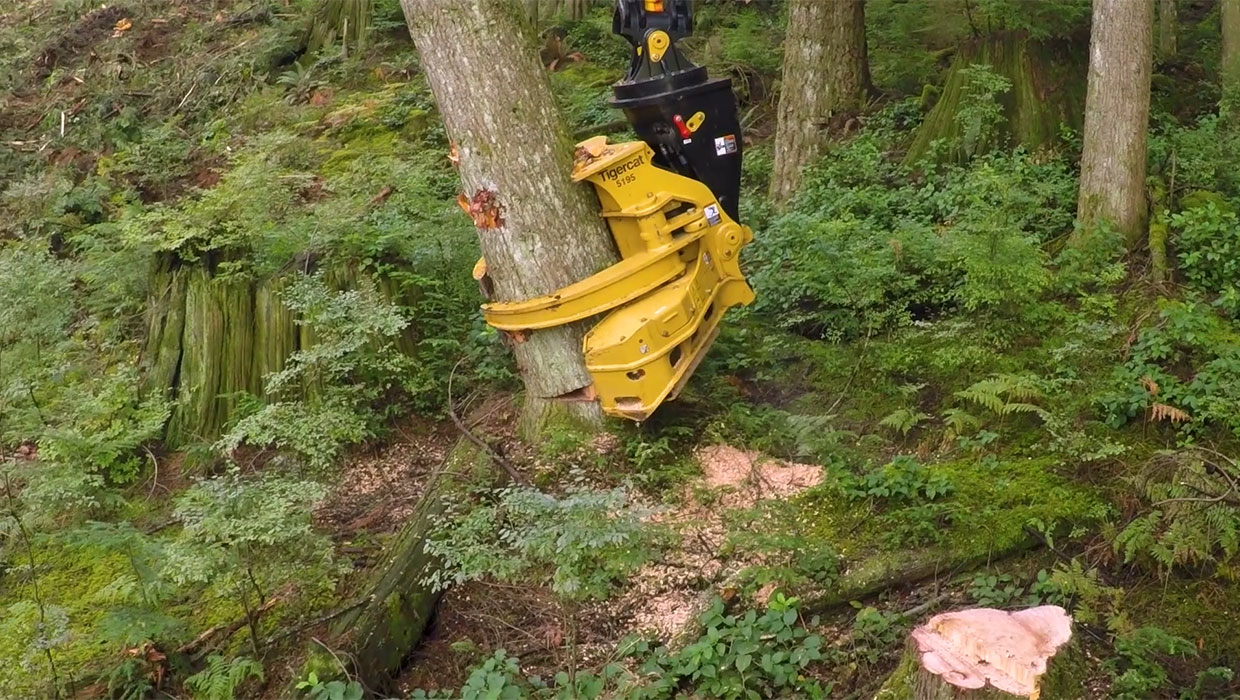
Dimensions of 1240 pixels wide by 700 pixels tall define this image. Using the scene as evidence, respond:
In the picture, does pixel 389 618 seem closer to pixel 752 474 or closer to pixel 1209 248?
pixel 752 474

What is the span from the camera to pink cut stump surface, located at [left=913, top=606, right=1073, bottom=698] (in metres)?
2.95

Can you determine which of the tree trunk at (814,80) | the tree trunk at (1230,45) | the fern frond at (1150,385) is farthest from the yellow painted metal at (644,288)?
the tree trunk at (1230,45)

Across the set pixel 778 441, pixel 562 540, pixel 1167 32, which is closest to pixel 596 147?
pixel 778 441

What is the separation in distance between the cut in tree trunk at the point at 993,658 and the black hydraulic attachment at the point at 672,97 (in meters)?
2.81

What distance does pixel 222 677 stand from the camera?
425cm

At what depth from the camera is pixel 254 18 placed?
14.2 metres

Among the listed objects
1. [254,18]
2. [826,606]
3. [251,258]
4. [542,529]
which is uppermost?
→ [254,18]

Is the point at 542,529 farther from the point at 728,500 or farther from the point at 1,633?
the point at 1,633

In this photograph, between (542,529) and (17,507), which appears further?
(17,507)

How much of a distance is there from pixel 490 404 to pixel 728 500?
176 cm

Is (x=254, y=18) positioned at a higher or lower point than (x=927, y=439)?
higher

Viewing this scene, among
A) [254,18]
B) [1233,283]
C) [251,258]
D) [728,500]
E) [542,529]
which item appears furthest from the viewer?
[254,18]

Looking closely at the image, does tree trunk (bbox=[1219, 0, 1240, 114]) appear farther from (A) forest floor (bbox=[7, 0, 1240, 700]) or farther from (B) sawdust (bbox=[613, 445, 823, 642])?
(B) sawdust (bbox=[613, 445, 823, 642])

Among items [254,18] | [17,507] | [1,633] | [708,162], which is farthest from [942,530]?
[254,18]
